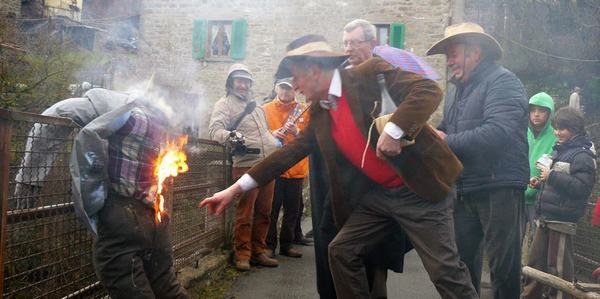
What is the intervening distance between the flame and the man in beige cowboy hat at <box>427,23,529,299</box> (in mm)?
1891

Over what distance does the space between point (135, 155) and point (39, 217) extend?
2.08ft

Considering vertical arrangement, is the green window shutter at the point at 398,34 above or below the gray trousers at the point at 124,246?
above

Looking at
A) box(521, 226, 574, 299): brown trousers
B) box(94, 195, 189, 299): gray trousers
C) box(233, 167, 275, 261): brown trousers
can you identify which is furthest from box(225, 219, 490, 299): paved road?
box(94, 195, 189, 299): gray trousers

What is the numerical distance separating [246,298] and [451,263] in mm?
2379

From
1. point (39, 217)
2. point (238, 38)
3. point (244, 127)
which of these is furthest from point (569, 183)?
point (238, 38)

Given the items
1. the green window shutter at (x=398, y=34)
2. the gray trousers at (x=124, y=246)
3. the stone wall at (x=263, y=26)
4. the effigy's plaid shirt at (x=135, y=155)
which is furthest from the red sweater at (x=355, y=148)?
the green window shutter at (x=398, y=34)

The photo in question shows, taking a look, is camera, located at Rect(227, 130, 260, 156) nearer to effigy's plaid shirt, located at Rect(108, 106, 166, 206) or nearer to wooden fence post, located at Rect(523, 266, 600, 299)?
effigy's plaid shirt, located at Rect(108, 106, 166, 206)

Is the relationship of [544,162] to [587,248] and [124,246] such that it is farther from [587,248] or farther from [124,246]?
[124,246]

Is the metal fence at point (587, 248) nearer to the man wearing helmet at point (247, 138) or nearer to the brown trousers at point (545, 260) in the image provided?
the brown trousers at point (545, 260)

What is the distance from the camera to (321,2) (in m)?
19.8

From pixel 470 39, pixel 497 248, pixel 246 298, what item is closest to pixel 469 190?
pixel 497 248

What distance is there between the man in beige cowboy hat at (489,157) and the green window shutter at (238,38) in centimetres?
1698

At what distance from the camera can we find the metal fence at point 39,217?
2.60 m

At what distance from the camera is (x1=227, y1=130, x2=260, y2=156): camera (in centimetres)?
577
